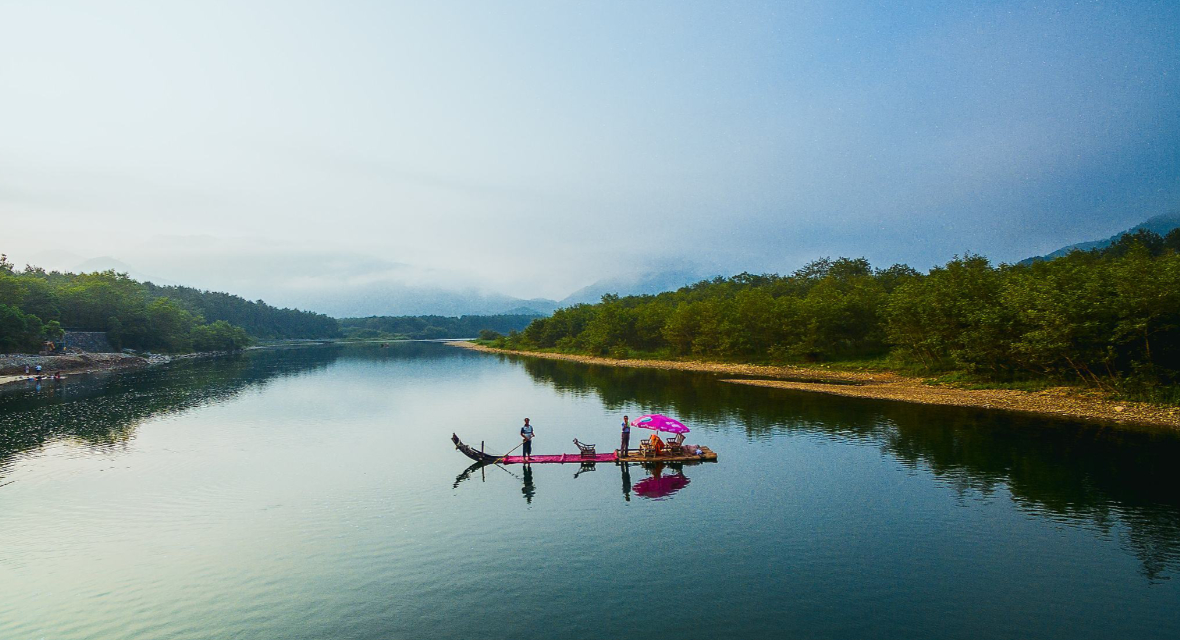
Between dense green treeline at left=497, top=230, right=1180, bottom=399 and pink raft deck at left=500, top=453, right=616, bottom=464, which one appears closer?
pink raft deck at left=500, top=453, right=616, bottom=464

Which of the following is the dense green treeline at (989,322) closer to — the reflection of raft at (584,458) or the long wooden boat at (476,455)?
the reflection of raft at (584,458)

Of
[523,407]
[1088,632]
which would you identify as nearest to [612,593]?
[1088,632]

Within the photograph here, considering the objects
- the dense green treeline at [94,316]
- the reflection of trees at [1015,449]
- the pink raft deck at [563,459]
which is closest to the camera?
the reflection of trees at [1015,449]

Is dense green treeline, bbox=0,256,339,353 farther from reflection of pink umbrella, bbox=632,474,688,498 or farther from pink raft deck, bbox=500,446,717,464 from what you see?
reflection of pink umbrella, bbox=632,474,688,498

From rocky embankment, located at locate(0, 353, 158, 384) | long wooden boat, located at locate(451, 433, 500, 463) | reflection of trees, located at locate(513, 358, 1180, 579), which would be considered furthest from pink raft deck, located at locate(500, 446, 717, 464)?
rocky embankment, located at locate(0, 353, 158, 384)

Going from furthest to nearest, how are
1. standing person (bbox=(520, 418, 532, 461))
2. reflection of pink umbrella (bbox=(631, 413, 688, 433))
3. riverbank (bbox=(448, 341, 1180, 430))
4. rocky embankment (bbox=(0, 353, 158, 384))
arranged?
rocky embankment (bbox=(0, 353, 158, 384))
riverbank (bbox=(448, 341, 1180, 430))
standing person (bbox=(520, 418, 532, 461))
reflection of pink umbrella (bbox=(631, 413, 688, 433))

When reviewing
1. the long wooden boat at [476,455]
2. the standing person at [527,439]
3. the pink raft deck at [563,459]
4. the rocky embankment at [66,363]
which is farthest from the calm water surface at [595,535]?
the rocky embankment at [66,363]

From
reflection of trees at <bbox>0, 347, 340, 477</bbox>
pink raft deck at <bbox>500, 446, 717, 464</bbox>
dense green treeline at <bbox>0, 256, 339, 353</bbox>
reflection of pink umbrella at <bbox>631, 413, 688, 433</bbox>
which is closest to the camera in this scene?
reflection of pink umbrella at <bbox>631, 413, 688, 433</bbox>

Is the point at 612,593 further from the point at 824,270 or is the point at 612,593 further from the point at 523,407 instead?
the point at 824,270
